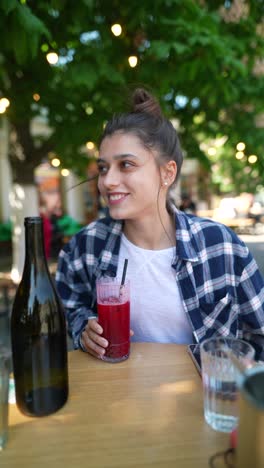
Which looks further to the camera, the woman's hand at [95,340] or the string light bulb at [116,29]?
the string light bulb at [116,29]

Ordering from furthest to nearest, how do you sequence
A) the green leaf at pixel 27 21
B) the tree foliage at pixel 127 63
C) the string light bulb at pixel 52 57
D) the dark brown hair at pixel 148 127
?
the string light bulb at pixel 52 57 → the tree foliage at pixel 127 63 → the green leaf at pixel 27 21 → the dark brown hair at pixel 148 127

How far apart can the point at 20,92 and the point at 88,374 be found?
2.85 m

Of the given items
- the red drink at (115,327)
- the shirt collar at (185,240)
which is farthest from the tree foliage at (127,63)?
the red drink at (115,327)

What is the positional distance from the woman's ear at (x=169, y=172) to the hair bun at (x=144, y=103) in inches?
9.3

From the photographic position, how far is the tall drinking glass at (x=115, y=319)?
1133 millimetres

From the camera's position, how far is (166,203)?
1711 millimetres

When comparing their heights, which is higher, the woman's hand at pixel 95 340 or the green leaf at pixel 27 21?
the green leaf at pixel 27 21

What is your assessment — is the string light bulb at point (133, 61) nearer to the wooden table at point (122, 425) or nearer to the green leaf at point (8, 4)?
the green leaf at point (8, 4)

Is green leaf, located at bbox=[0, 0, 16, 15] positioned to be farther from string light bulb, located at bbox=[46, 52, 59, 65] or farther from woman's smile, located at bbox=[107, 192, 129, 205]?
string light bulb, located at bbox=[46, 52, 59, 65]

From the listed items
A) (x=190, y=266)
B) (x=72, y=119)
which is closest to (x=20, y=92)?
(x=72, y=119)

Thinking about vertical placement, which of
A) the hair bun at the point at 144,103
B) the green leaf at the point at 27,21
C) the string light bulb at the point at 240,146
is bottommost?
the hair bun at the point at 144,103

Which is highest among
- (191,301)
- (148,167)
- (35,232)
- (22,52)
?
(22,52)

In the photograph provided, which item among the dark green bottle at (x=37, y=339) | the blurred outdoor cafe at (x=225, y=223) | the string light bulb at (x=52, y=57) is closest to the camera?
the dark green bottle at (x=37, y=339)

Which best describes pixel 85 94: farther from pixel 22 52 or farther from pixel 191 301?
pixel 191 301
